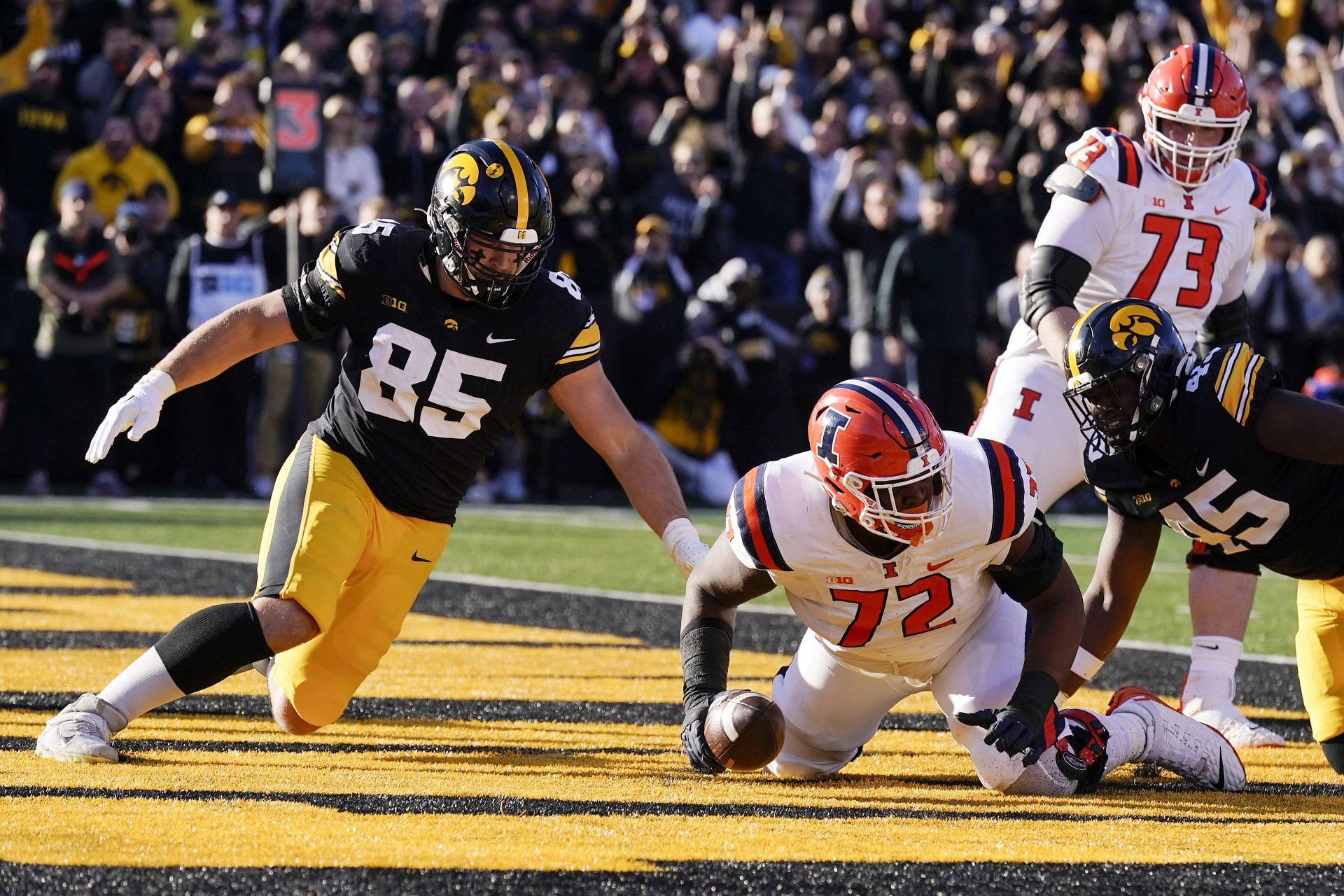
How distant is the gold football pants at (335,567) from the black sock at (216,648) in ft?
0.38

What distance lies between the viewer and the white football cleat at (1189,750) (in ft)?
14.4

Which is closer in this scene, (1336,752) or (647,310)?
(1336,752)

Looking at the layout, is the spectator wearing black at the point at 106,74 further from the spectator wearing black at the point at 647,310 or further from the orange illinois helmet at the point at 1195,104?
the orange illinois helmet at the point at 1195,104

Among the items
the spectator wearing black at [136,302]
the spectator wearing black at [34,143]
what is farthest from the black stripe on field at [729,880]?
the spectator wearing black at [34,143]

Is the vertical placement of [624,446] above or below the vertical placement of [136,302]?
above

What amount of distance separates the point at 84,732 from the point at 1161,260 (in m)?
3.27

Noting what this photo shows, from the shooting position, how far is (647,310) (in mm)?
12250

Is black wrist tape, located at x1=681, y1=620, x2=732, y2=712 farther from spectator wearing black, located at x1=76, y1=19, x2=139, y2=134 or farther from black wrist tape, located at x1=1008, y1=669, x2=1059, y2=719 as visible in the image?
spectator wearing black, located at x1=76, y1=19, x2=139, y2=134

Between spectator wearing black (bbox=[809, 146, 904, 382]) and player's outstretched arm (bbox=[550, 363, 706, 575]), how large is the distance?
7457mm

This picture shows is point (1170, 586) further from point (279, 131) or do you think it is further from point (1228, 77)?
point (279, 131)

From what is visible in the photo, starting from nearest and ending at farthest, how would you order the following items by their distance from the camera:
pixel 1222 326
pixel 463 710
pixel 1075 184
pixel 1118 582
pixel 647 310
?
1. pixel 1118 582
2. pixel 463 710
3. pixel 1075 184
4. pixel 1222 326
5. pixel 647 310

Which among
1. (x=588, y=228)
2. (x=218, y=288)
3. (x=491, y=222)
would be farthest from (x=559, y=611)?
(x=588, y=228)

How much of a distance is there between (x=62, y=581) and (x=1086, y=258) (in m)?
4.54

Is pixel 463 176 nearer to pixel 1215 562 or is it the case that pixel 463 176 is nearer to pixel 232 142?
pixel 1215 562
